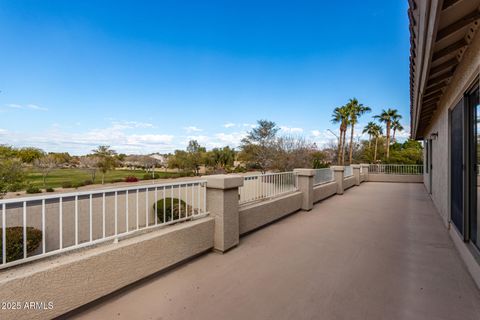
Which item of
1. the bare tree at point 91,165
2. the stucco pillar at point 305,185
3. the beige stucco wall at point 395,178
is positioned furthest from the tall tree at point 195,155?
the stucco pillar at point 305,185

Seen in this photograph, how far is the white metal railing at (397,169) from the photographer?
14614 mm

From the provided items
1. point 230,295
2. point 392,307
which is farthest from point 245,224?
point 392,307

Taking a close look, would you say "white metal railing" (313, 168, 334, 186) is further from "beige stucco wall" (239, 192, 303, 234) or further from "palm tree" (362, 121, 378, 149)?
"palm tree" (362, 121, 378, 149)

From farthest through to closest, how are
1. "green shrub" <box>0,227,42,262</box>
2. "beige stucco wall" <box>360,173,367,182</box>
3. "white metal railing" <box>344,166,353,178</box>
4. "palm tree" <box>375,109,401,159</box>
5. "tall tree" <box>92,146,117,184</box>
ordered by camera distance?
"palm tree" <box>375,109,401,159</box> < "tall tree" <box>92,146,117,184</box> < "beige stucco wall" <box>360,173,367,182</box> < "white metal railing" <box>344,166,353,178</box> < "green shrub" <box>0,227,42,262</box>

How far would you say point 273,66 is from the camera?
16.5m

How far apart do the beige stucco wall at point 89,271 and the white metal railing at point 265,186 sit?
5.95 ft

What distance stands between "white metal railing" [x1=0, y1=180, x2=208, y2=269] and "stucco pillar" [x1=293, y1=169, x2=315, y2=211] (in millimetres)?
3251

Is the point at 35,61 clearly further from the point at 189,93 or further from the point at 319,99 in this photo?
the point at 319,99

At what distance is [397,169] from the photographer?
15180mm

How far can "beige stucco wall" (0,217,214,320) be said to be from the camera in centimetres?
176

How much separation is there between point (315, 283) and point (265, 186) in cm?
270

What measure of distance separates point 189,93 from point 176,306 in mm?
20866

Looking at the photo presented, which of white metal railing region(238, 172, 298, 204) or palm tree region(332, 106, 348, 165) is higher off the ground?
palm tree region(332, 106, 348, 165)

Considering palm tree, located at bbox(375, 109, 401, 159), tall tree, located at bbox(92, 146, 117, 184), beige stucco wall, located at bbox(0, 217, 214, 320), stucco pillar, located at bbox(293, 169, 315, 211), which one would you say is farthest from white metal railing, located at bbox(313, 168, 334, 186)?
tall tree, located at bbox(92, 146, 117, 184)
